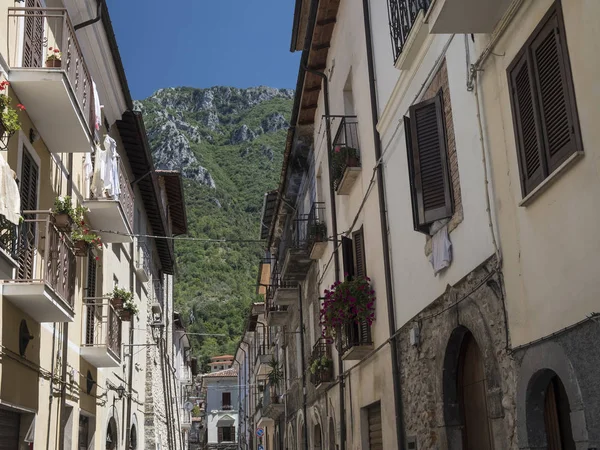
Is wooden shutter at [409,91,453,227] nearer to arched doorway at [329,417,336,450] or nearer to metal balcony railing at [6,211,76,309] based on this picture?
metal balcony railing at [6,211,76,309]

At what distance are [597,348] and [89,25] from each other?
11463 mm

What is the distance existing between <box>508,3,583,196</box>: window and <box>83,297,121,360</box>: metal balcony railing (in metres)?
10.2

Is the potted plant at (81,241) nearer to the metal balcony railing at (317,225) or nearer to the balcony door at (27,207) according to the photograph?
the balcony door at (27,207)

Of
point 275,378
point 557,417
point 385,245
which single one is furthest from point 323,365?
point 275,378

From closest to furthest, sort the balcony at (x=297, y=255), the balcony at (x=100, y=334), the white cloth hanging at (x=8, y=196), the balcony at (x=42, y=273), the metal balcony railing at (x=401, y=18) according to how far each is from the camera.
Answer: the white cloth hanging at (x=8, y=196), the metal balcony railing at (x=401, y=18), the balcony at (x=42, y=273), the balcony at (x=100, y=334), the balcony at (x=297, y=255)

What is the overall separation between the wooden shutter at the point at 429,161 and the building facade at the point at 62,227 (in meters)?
4.73

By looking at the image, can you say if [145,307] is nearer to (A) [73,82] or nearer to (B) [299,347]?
(B) [299,347]

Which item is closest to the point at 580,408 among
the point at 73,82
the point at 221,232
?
the point at 73,82

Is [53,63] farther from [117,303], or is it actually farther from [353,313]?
[117,303]

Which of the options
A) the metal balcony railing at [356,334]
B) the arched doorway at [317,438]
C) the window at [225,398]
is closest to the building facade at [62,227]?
the metal balcony railing at [356,334]

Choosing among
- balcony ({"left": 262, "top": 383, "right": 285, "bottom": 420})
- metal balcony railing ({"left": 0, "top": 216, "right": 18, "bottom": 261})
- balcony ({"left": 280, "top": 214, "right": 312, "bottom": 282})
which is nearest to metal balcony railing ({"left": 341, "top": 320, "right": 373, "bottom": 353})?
balcony ({"left": 280, "top": 214, "right": 312, "bottom": 282})

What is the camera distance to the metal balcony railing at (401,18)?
9.25 meters

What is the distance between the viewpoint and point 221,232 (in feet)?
321

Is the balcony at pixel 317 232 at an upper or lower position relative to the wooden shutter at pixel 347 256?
upper
